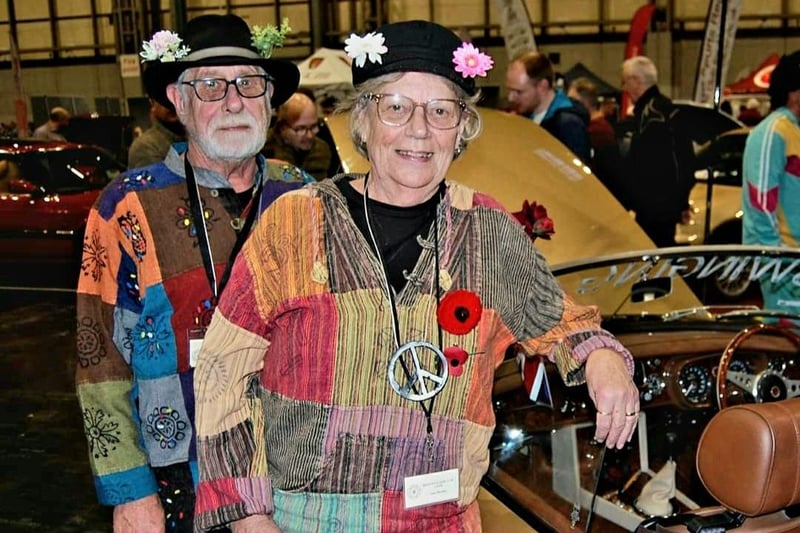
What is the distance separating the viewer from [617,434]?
5.95 feet

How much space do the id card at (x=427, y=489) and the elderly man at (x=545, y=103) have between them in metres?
4.61

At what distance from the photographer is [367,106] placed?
72.7 inches

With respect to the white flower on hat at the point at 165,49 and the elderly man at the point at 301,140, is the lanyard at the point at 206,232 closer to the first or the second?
the white flower on hat at the point at 165,49

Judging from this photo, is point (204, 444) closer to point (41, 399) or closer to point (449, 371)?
point (449, 371)

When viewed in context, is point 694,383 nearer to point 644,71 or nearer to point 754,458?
point 754,458

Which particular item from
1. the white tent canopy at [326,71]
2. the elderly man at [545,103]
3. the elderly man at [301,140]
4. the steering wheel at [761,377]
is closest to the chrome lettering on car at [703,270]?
the steering wheel at [761,377]

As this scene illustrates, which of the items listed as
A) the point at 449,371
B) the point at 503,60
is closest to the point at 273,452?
the point at 449,371

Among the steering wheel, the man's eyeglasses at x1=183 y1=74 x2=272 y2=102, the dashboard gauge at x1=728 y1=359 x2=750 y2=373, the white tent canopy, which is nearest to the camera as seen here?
the man's eyeglasses at x1=183 y1=74 x2=272 y2=102

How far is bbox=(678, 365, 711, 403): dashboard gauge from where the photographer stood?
303cm

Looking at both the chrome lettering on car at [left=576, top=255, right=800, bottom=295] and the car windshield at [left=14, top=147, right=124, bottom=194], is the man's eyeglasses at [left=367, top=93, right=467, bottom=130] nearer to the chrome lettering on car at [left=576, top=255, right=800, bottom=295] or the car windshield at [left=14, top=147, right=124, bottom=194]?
the chrome lettering on car at [left=576, top=255, right=800, bottom=295]

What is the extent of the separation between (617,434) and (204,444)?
79 cm

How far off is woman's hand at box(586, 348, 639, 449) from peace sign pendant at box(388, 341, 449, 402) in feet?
0.99

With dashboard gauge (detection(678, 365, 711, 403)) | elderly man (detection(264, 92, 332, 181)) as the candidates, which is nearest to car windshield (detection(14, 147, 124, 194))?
elderly man (detection(264, 92, 332, 181))

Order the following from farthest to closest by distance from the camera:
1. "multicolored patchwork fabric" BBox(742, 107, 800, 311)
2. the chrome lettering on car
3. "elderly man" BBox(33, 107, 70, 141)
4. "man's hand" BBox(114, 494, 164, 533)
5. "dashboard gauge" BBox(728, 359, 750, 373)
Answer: "elderly man" BBox(33, 107, 70, 141) → "multicolored patchwork fabric" BBox(742, 107, 800, 311) → the chrome lettering on car → "dashboard gauge" BBox(728, 359, 750, 373) → "man's hand" BBox(114, 494, 164, 533)
